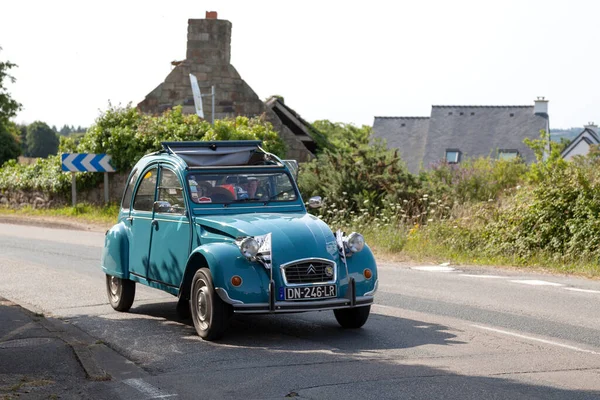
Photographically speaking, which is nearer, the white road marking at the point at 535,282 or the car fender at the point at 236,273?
the car fender at the point at 236,273

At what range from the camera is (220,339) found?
9.12m

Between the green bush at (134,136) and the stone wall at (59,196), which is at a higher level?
the green bush at (134,136)

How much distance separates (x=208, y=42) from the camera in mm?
37156

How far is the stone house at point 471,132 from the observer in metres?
74.3

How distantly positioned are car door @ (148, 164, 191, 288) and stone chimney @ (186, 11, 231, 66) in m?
26.9

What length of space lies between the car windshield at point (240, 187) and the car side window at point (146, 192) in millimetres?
867

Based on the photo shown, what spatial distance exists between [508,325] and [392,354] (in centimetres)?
219

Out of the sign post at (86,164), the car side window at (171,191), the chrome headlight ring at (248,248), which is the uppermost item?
the sign post at (86,164)

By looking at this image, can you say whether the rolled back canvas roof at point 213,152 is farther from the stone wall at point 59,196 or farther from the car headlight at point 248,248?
the stone wall at point 59,196

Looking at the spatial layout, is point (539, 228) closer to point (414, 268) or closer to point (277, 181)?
point (414, 268)

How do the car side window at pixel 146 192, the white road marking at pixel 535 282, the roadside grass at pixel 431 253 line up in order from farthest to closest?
the roadside grass at pixel 431 253 → the white road marking at pixel 535 282 → the car side window at pixel 146 192

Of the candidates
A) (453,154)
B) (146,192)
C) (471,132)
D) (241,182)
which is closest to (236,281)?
(241,182)

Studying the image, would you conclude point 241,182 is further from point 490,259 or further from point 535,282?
point 490,259

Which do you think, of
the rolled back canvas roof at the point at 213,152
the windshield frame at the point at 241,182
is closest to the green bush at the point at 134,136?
the rolled back canvas roof at the point at 213,152
